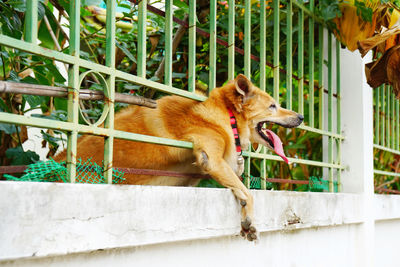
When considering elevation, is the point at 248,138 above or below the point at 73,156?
above

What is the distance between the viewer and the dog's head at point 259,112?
2.63 meters

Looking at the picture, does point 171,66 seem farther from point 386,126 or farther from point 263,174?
point 386,126

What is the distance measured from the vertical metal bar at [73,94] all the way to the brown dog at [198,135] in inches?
21.0

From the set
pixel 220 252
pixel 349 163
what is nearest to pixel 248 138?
pixel 220 252

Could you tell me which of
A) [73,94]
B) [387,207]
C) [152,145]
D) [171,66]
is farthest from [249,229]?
[387,207]

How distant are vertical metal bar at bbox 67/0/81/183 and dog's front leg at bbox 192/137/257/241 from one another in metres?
0.73

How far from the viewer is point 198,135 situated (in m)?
2.39

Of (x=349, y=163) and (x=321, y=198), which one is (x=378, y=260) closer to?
(x=349, y=163)

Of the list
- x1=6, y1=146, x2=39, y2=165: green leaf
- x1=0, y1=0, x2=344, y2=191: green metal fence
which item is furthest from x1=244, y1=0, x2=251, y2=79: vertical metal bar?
x1=6, y1=146, x2=39, y2=165: green leaf

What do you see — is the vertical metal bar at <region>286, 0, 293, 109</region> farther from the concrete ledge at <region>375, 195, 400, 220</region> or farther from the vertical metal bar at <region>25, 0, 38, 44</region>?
the vertical metal bar at <region>25, 0, 38, 44</region>

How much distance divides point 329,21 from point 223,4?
846mm

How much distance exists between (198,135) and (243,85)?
41 cm

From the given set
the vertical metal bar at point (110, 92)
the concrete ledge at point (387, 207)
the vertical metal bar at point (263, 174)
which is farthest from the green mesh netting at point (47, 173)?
the concrete ledge at point (387, 207)

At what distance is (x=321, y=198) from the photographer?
3.36 meters
